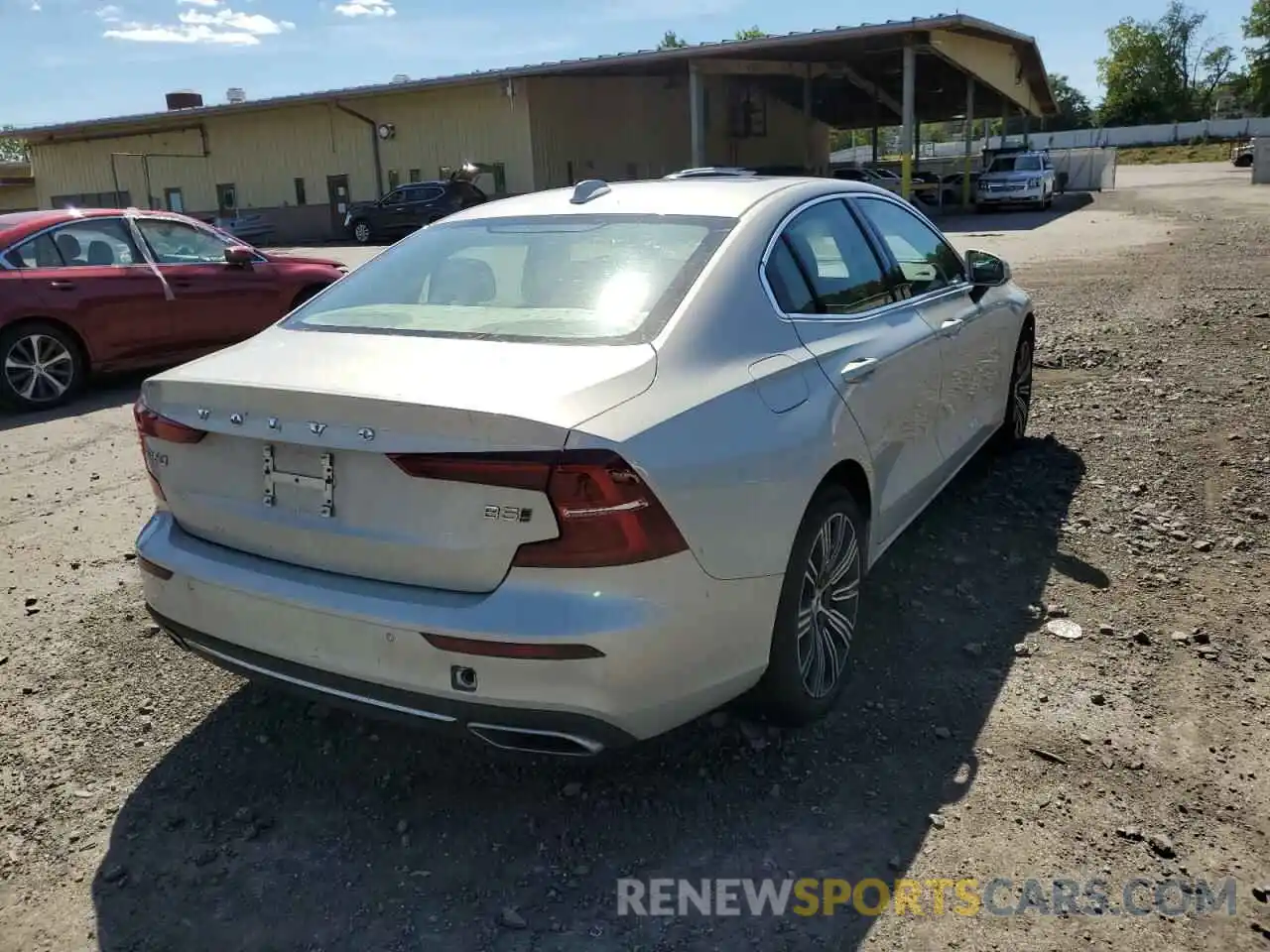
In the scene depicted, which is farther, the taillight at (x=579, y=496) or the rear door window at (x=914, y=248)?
the rear door window at (x=914, y=248)

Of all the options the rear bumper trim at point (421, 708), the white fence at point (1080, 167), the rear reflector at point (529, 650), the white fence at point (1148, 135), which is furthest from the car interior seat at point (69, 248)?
the white fence at point (1148, 135)

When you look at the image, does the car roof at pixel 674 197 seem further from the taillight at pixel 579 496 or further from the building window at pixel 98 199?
the building window at pixel 98 199

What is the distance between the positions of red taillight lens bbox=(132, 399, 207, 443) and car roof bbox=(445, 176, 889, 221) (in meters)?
1.44

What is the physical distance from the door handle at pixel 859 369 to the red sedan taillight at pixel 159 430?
6.38ft

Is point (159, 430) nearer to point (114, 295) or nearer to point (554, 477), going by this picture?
point (554, 477)

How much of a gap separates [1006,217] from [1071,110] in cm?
9708

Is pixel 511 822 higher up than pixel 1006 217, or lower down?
lower down

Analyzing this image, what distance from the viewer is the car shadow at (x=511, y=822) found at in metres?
2.53

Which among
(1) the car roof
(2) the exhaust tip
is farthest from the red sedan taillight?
(1) the car roof

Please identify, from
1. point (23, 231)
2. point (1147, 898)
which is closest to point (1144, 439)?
point (1147, 898)

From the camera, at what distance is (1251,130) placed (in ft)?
250

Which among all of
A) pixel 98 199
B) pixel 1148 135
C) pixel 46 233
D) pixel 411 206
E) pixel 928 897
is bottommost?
pixel 928 897

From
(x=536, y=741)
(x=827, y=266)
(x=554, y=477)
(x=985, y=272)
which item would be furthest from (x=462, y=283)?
(x=985, y=272)

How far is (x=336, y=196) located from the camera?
34.1m
